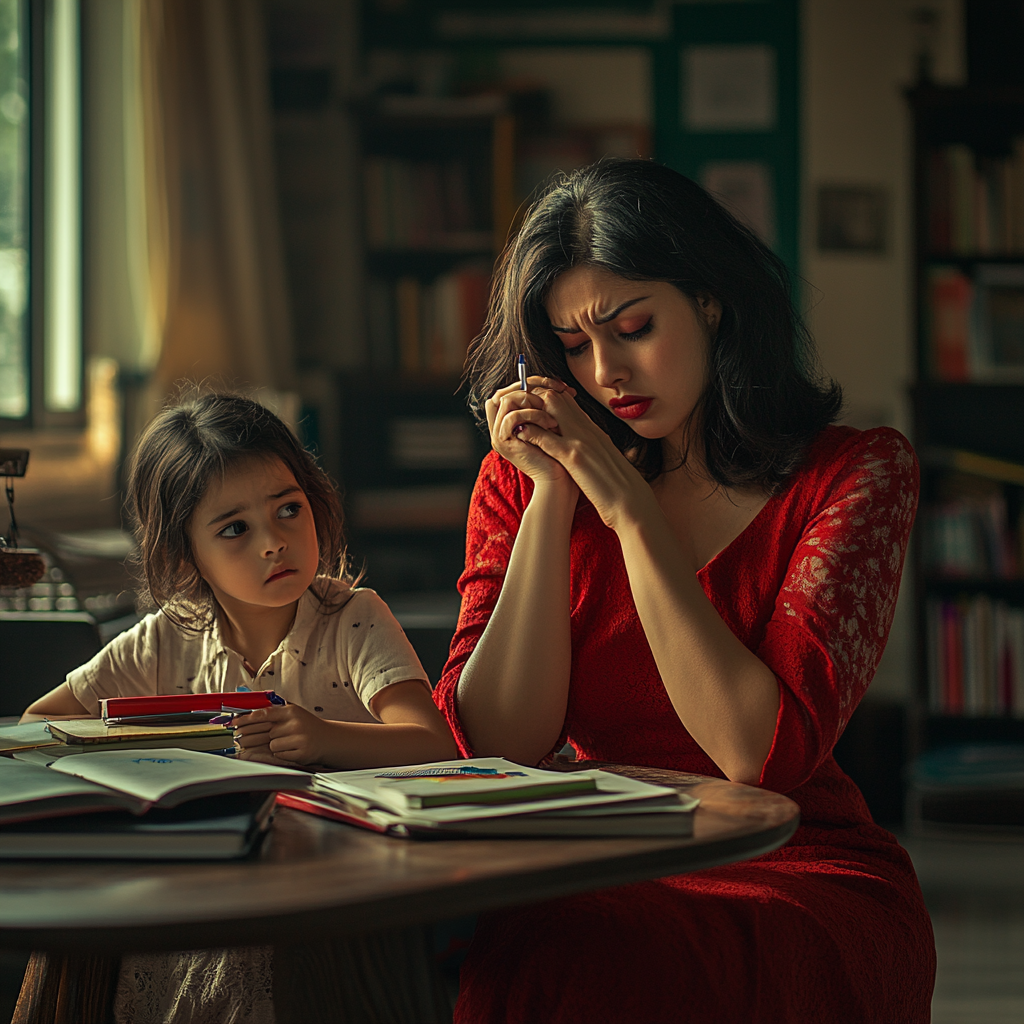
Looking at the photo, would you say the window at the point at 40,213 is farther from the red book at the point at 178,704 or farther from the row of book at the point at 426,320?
the red book at the point at 178,704

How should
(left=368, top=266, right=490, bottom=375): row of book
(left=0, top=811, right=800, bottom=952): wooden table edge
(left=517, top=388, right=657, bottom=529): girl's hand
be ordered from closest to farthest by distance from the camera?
(left=0, top=811, right=800, bottom=952): wooden table edge < (left=517, top=388, right=657, bottom=529): girl's hand < (left=368, top=266, right=490, bottom=375): row of book

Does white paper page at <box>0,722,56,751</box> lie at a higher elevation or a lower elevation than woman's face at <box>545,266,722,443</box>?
lower

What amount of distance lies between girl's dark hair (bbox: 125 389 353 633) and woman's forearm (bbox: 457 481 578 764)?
0.20 meters

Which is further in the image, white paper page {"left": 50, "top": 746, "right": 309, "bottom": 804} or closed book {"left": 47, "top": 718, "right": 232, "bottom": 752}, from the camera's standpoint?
closed book {"left": 47, "top": 718, "right": 232, "bottom": 752}

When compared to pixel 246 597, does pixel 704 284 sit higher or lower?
higher

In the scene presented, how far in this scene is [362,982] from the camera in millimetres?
820

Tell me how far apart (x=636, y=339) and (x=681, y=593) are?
318 millimetres

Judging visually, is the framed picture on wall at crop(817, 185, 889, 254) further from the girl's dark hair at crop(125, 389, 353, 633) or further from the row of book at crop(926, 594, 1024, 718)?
the girl's dark hair at crop(125, 389, 353, 633)

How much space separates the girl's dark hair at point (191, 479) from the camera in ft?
4.27

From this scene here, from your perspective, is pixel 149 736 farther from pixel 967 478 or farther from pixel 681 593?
pixel 967 478

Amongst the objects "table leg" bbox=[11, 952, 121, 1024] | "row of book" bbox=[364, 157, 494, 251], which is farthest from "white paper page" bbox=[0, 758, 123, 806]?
"row of book" bbox=[364, 157, 494, 251]

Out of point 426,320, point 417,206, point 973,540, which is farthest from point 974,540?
point 417,206

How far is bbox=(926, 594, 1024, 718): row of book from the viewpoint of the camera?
11.3 ft

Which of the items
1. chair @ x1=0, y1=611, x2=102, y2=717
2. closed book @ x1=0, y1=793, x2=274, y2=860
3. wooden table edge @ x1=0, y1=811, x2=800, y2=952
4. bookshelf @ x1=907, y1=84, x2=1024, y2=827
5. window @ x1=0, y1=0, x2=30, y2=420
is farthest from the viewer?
bookshelf @ x1=907, y1=84, x2=1024, y2=827
